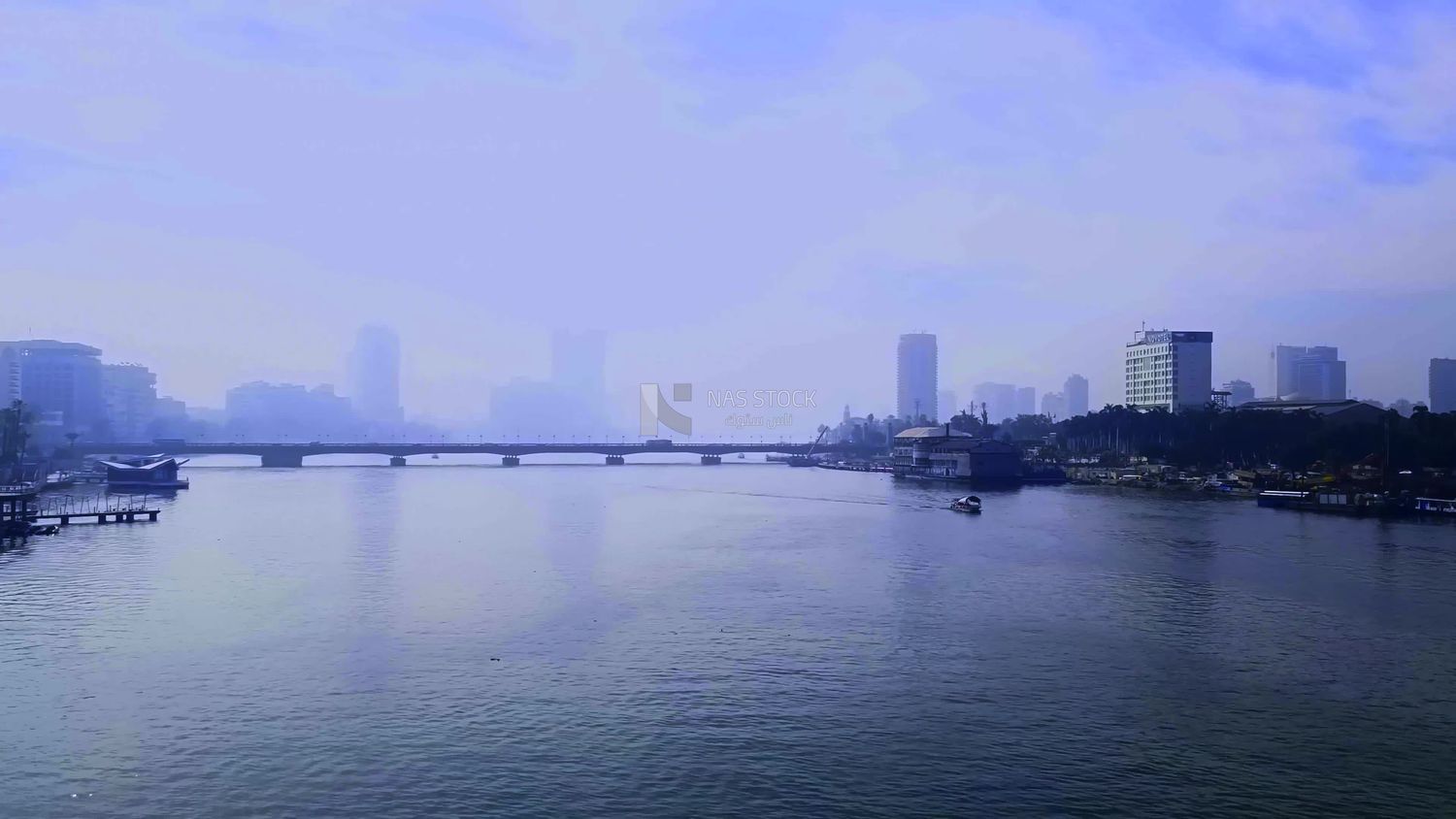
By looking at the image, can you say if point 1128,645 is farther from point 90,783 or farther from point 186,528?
point 186,528

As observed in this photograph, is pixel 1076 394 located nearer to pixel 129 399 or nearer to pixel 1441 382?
pixel 1441 382

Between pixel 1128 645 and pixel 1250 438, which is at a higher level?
pixel 1250 438

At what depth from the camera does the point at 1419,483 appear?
4319 centimetres

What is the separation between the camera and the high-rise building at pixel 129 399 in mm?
120250

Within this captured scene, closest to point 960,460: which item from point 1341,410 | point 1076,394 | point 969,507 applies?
point 969,507

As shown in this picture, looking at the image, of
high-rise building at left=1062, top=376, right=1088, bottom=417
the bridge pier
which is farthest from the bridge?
high-rise building at left=1062, top=376, right=1088, bottom=417

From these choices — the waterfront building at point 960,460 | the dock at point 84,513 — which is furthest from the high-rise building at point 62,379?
the waterfront building at point 960,460

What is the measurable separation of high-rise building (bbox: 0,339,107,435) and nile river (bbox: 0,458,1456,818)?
92.2 meters

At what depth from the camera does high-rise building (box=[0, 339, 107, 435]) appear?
105250 mm

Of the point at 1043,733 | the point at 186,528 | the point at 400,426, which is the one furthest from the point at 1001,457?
the point at 400,426

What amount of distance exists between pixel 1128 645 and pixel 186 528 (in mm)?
27331

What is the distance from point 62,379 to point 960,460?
92353 mm

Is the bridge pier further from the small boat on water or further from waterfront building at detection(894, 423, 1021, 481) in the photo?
the small boat on water

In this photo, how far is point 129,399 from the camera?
125562 millimetres
